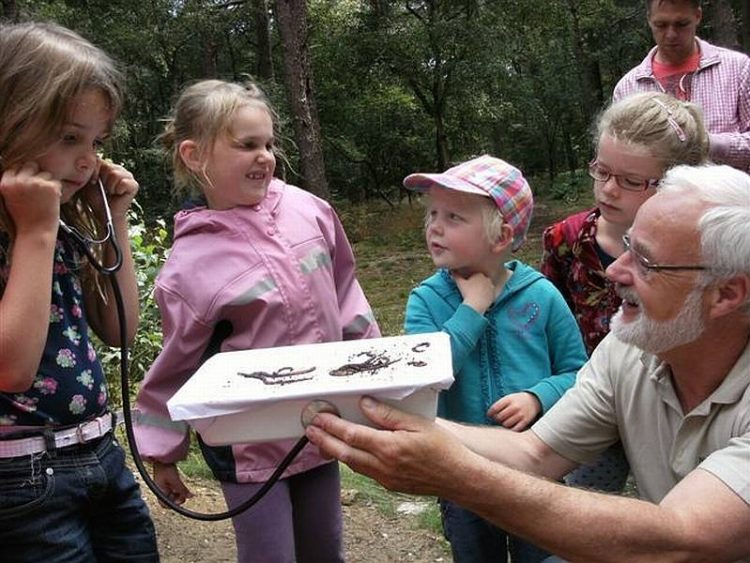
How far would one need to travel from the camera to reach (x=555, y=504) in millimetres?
1444

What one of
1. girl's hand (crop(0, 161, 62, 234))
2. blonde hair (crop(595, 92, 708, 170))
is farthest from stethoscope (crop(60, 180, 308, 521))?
blonde hair (crop(595, 92, 708, 170))

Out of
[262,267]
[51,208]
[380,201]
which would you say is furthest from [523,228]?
[380,201]

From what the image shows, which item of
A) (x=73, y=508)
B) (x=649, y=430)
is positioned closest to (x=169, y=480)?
(x=73, y=508)

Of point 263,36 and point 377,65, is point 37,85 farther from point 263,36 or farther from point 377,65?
point 263,36

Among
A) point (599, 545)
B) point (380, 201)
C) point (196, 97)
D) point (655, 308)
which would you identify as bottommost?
point (380, 201)

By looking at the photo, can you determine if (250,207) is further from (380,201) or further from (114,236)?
(380,201)

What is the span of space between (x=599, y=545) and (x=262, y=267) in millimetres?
1041

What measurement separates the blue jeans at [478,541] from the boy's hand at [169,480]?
0.68 metres

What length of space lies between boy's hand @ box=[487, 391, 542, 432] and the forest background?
28.3 ft

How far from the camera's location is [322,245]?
7.28 ft

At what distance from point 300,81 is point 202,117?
802 centimetres

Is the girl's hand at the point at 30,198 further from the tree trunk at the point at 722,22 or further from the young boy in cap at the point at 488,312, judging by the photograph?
the tree trunk at the point at 722,22

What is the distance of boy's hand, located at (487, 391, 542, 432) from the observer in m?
1.99

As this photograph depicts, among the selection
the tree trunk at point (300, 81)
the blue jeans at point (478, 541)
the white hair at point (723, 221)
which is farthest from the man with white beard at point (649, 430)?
the tree trunk at point (300, 81)
